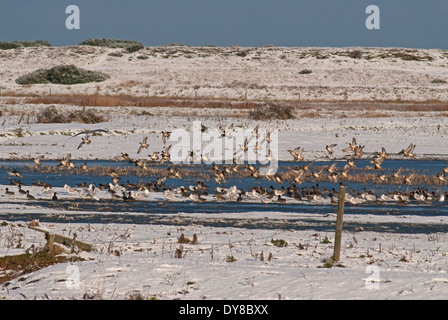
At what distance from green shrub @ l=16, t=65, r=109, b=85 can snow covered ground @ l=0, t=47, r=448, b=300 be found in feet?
7.38

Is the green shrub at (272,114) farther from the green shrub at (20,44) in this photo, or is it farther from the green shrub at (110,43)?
the green shrub at (20,44)

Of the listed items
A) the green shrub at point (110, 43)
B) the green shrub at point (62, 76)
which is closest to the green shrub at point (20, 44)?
the green shrub at point (110, 43)

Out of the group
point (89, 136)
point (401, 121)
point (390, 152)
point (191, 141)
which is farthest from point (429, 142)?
point (89, 136)

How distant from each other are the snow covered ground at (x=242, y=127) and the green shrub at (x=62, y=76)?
2250 mm

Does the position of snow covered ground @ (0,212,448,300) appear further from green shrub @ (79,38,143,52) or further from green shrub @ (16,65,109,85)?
green shrub @ (79,38,143,52)

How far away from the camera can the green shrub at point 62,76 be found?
74.9 metres

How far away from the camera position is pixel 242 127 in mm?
38062

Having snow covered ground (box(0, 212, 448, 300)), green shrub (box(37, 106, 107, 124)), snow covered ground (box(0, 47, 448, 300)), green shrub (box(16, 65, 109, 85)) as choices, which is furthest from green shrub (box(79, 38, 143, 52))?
snow covered ground (box(0, 212, 448, 300))

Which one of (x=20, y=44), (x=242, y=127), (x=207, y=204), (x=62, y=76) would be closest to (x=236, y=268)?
(x=207, y=204)

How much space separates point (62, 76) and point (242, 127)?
42869mm

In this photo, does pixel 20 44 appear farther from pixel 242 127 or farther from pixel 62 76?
pixel 242 127

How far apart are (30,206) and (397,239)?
10.1m

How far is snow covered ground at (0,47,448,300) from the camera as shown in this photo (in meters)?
10.1
